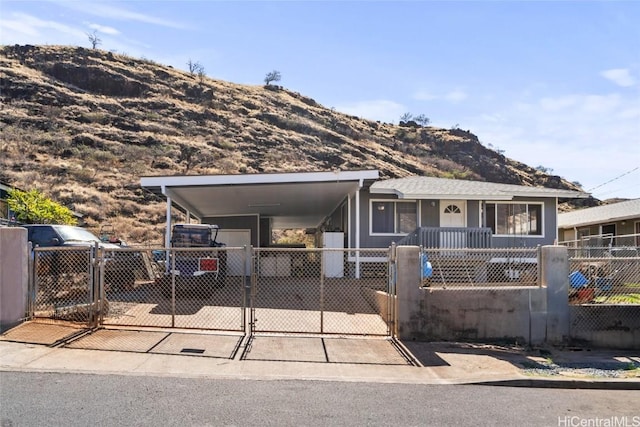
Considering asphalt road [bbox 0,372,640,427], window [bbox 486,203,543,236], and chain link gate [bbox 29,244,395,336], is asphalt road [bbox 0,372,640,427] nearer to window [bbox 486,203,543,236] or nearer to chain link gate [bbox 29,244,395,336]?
chain link gate [bbox 29,244,395,336]

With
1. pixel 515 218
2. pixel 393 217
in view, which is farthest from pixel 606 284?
pixel 515 218

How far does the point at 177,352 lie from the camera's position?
8.37m

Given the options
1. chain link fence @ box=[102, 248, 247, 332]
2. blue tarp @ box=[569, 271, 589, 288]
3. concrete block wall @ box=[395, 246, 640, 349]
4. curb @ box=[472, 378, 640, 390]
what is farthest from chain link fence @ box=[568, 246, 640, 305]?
chain link fence @ box=[102, 248, 247, 332]

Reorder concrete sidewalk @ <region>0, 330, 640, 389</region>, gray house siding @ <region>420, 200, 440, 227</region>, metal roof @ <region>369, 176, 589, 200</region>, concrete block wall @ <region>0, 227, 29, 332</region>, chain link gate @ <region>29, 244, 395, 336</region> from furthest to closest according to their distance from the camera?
1. gray house siding @ <region>420, 200, 440, 227</region>
2. metal roof @ <region>369, 176, 589, 200</region>
3. chain link gate @ <region>29, 244, 395, 336</region>
4. concrete block wall @ <region>0, 227, 29, 332</region>
5. concrete sidewalk @ <region>0, 330, 640, 389</region>

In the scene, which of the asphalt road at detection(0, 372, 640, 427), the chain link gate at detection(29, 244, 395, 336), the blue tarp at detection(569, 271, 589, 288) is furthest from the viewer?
the blue tarp at detection(569, 271, 589, 288)

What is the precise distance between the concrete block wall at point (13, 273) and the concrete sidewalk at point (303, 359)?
90 cm

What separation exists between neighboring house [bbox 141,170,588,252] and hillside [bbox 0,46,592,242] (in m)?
19.8

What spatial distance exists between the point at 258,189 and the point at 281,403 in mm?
12719

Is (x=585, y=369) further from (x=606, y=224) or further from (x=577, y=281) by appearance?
(x=606, y=224)

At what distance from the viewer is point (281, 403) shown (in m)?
6.19

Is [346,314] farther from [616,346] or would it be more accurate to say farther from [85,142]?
[85,142]

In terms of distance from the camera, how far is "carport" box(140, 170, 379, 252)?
17.0 m

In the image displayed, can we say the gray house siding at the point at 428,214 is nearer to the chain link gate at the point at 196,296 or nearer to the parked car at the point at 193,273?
the chain link gate at the point at 196,296

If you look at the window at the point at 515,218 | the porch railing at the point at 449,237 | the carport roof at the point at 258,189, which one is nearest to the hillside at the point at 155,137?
the carport roof at the point at 258,189
